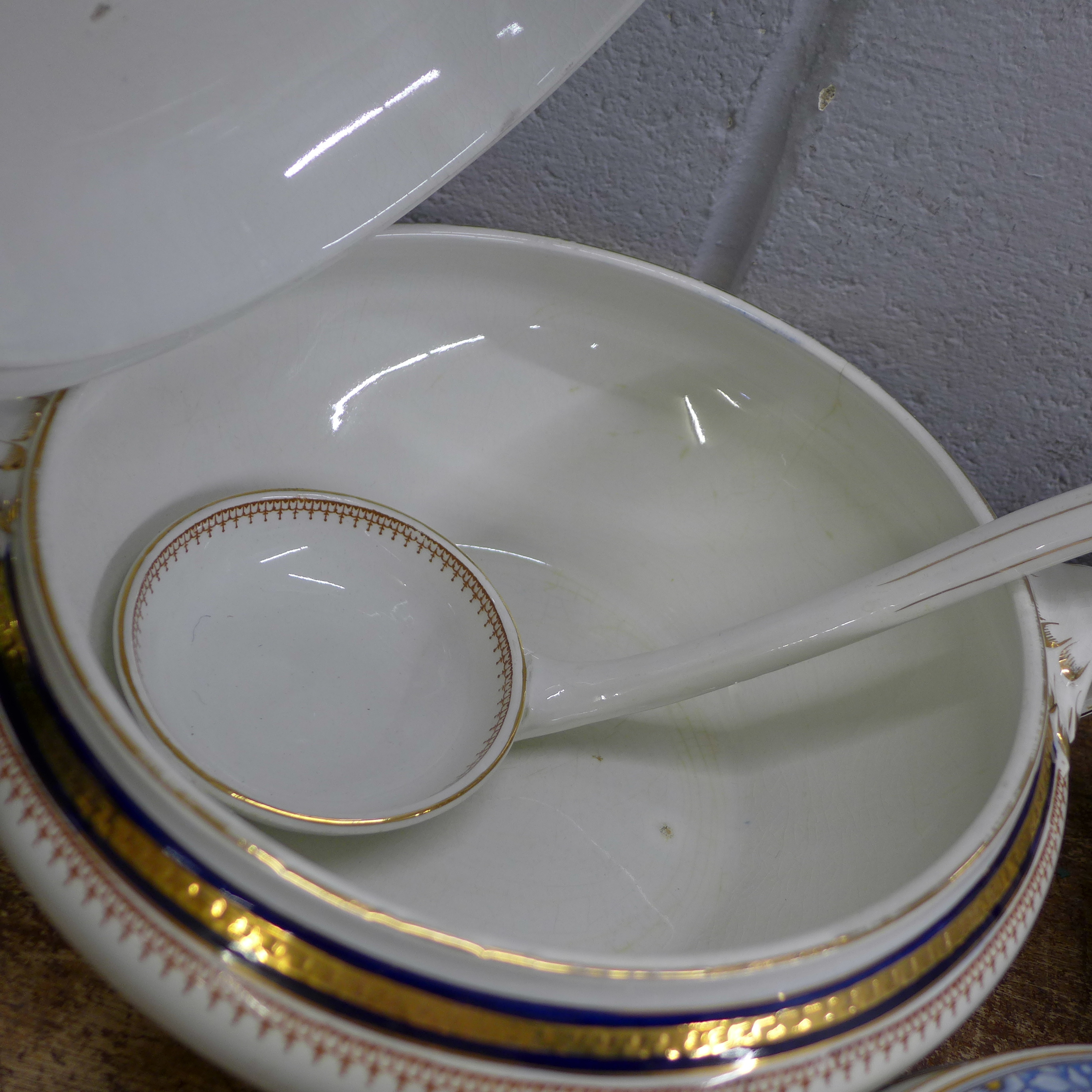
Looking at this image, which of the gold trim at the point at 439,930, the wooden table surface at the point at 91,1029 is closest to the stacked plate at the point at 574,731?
the gold trim at the point at 439,930

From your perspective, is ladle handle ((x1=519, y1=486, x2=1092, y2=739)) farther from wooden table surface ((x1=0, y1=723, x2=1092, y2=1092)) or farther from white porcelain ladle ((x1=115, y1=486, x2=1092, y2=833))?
wooden table surface ((x1=0, y1=723, x2=1092, y2=1092))

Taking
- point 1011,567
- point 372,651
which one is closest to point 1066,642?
point 1011,567

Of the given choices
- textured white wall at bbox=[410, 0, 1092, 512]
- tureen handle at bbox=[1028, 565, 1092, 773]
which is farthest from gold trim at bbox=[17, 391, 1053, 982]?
textured white wall at bbox=[410, 0, 1092, 512]

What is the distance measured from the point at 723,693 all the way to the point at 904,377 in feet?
0.83

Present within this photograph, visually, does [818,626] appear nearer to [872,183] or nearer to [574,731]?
[574,731]

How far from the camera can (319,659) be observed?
1.54ft

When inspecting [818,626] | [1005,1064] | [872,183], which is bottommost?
[1005,1064]

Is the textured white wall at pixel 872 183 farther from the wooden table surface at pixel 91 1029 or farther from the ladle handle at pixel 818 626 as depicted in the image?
the wooden table surface at pixel 91 1029

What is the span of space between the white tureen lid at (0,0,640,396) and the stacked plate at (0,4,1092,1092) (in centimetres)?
2

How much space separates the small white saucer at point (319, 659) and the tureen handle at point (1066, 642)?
0.23m

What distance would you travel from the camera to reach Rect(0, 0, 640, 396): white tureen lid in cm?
39

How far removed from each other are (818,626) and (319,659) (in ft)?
0.74

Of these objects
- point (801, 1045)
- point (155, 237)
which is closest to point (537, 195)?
point (155, 237)

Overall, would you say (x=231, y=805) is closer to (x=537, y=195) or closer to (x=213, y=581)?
(x=213, y=581)
